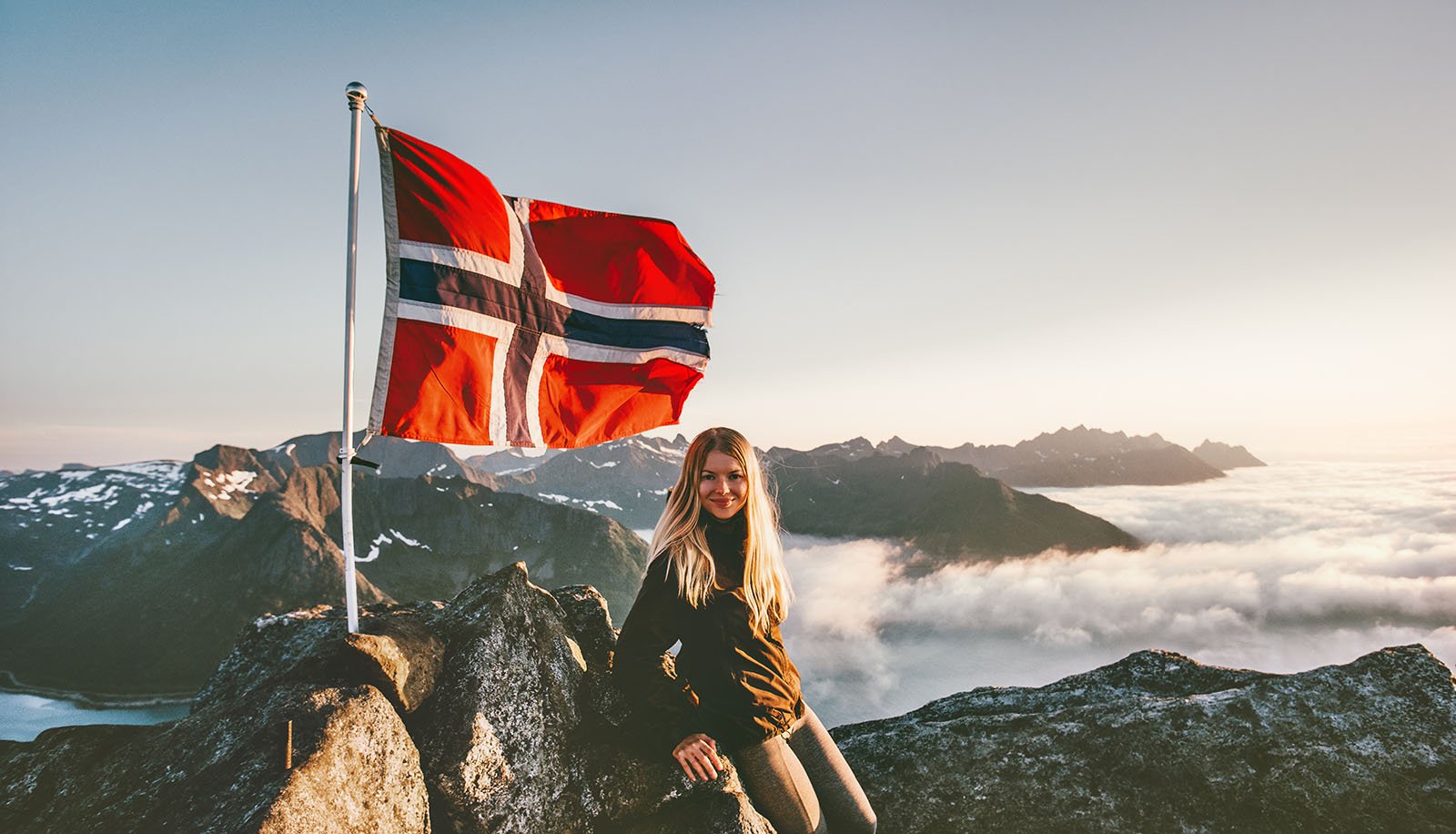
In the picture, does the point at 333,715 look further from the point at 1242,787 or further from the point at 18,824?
the point at 1242,787

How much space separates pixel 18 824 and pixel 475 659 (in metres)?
3.53

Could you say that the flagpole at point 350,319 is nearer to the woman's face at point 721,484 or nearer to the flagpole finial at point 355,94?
the flagpole finial at point 355,94

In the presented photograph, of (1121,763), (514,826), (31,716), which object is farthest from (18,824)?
(31,716)

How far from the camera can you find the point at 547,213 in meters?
10.4

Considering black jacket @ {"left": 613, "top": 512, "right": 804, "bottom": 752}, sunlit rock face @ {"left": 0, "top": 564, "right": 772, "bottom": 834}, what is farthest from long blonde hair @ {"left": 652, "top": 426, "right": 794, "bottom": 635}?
sunlit rock face @ {"left": 0, "top": 564, "right": 772, "bottom": 834}

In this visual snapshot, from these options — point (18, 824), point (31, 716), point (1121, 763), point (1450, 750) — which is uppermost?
point (18, 824)

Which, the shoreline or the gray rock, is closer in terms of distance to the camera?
the gray rock

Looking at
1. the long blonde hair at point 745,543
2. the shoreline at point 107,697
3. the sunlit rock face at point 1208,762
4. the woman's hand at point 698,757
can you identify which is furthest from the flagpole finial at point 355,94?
the shoreline at point 107,697

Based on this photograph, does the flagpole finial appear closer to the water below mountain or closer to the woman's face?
the woman's face

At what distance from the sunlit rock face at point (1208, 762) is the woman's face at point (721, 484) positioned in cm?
459

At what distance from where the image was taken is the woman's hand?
5.91 meters

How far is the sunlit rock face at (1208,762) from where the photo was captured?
6.55 meters

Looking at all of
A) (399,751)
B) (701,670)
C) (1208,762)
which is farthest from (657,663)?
(1208,762)

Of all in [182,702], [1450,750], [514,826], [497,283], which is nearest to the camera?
[514,826]
